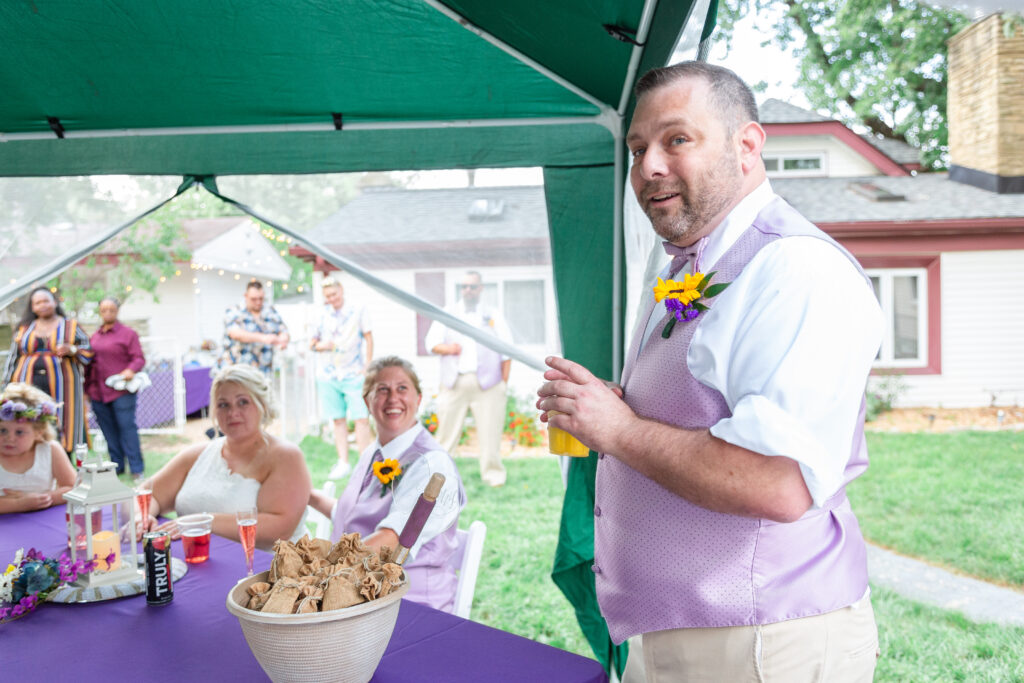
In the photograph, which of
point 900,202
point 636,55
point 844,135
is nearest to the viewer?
point 636,55

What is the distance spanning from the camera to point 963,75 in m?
9.73

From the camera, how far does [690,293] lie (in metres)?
1.27

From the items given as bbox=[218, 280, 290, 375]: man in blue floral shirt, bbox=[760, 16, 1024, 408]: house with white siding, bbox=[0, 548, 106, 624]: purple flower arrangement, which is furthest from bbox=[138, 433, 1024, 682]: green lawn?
bbox=[0, 548, 106, 624]: purple flower arrangement

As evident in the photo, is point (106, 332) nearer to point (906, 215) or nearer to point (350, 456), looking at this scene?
point (350, 456)

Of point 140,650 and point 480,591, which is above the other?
point 140,650

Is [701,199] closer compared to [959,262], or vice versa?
[701,199]

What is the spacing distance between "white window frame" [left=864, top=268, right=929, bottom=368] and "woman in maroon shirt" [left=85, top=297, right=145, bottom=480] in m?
8.37

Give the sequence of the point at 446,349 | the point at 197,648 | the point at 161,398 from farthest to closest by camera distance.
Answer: the point at 161,398
the point at 446,349
the point at 197,648

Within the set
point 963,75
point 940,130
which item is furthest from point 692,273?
point 940,130

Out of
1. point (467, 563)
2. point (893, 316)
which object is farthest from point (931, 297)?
point (467, 563)

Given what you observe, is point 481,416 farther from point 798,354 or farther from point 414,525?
A: point 798,354

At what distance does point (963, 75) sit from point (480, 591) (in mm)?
9108

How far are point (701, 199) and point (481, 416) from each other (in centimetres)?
460

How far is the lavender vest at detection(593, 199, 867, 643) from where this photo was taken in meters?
1.24
